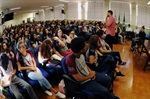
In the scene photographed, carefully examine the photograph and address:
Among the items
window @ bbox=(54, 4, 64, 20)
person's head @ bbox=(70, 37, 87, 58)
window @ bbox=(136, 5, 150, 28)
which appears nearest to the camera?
person's head @ bbox=(70, 37, 87, 58)

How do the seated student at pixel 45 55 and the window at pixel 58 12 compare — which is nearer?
the seated student at pixel 45 55

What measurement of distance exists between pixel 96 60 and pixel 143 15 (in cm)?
976

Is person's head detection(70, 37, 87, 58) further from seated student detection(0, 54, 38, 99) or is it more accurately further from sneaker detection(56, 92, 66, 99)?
sneaker detection(56, 92, 66, 99)

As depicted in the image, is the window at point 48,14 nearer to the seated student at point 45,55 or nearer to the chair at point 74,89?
the seated student at point 45,55

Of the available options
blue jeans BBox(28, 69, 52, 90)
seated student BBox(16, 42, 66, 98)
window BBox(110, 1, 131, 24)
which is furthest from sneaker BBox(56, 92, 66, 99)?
window BBox(110, 1, 131, 24)

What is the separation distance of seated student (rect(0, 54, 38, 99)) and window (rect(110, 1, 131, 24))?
1130 centimetres

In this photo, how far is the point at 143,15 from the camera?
40.3 feet

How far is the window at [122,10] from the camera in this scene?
13.4 metres

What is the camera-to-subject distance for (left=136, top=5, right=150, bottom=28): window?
1193cm

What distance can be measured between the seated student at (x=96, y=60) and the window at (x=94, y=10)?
11.5m

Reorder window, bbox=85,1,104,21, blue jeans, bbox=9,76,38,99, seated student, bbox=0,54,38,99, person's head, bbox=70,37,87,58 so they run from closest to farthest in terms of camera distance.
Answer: person's head, bbox=70,37,87,58
blue jeans, bbox=9,76,38,99
seated student, bbox=0,54,38,99
window, bbox=85,1,104,21

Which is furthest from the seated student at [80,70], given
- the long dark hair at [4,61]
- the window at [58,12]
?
the window at [58,12]

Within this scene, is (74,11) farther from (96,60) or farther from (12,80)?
(12,80)

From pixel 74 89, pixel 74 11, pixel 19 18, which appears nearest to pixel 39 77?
pixel 74 89
